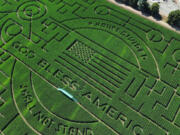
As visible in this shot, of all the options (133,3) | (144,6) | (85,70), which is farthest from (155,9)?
(85,70)

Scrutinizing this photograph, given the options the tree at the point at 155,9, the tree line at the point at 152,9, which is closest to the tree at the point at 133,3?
the tree line at the point at 152,9

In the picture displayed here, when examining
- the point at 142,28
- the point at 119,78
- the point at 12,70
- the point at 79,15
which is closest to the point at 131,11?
the point at 142,28

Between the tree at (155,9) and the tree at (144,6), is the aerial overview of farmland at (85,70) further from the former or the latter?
the tree at (155,9)

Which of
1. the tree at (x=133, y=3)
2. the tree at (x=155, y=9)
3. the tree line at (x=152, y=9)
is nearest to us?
the tree line at (x=152, y=9)

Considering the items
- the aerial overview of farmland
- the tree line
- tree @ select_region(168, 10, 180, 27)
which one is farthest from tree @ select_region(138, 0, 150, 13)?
tree @ select_region(168, 10, 180, 27)

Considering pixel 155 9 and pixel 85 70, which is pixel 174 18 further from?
pixel 85 70

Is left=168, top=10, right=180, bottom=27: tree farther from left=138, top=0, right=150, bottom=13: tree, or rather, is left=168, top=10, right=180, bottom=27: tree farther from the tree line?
left=138, top=0, right=150, bottom=13: tree
